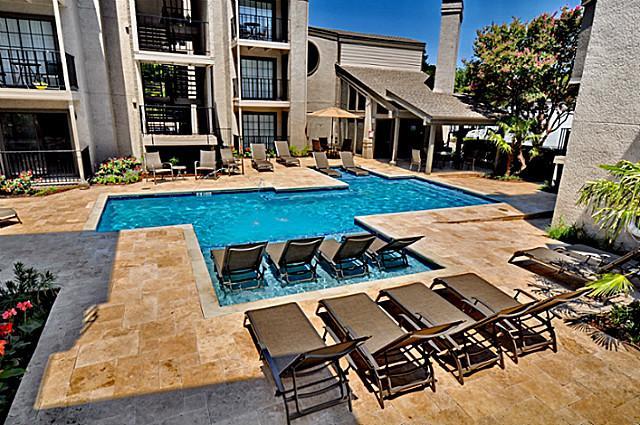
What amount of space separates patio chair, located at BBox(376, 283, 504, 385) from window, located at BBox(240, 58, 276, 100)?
17566 mm

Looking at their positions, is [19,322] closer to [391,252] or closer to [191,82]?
[391,252]

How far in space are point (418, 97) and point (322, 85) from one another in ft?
21.3

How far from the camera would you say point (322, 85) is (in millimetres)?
22703

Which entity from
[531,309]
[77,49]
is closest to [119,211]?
[77,49]

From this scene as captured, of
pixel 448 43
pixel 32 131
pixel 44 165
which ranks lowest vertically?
pixel 44 165

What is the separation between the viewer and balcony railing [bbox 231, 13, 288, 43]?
63.5ft

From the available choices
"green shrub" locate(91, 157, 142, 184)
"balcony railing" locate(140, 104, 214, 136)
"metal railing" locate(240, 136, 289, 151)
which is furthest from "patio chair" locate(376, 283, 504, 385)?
"metal railing" locate(240, 136, 289, 151)

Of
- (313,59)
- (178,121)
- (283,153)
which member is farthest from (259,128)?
(313,59)

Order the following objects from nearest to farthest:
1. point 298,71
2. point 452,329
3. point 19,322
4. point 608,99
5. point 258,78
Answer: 1. point 452,329
2. point 19,322
3. point 608,99
4. point 298,71
5. point 258,78

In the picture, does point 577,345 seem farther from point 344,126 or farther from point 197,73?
point 344,126

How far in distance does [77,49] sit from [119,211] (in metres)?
6.99

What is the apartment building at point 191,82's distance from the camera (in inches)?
512

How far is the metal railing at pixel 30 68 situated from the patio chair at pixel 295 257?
10.9 m

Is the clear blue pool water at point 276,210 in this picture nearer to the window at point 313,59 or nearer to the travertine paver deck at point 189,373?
the travertine paver deck at point 189,373
